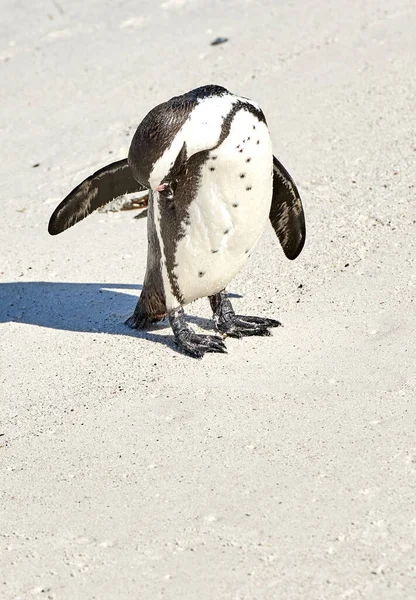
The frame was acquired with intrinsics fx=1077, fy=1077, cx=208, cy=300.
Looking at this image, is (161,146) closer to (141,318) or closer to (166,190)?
(166,190)

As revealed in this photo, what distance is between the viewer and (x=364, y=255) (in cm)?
484

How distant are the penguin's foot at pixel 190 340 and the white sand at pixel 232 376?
59 millimetres

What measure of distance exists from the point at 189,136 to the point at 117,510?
1.24 metres

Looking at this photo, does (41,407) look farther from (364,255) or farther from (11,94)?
(11,94)

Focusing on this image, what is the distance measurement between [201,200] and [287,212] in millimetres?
646

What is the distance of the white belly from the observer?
370cm

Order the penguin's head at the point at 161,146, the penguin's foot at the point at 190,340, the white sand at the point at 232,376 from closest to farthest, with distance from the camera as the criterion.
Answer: the white sand at the point at 232,376, the penguin's head at the point at 161,146, the penguin's foot at the point at 190,340

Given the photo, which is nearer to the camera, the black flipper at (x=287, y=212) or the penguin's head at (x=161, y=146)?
the penguin's head at (x=161, y=146)

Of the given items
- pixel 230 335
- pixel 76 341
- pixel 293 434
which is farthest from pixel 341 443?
pixel 76 341

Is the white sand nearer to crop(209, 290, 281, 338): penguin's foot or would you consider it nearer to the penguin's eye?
crop(209, 290, 281, 338): penguin's foot

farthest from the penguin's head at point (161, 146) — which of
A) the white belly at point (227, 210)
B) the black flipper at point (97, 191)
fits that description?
the black flipper at point (97, 191)

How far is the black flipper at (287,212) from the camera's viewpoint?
425cm

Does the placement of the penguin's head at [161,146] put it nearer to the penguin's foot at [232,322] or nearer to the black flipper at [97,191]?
the black flipper at [97,191]

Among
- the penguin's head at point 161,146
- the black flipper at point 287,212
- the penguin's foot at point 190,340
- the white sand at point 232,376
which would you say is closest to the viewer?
the white sand at point 232,376
